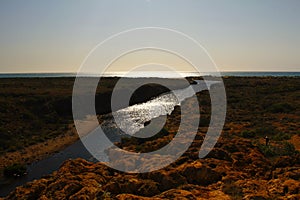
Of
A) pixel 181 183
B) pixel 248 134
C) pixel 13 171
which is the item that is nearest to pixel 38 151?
pixel 13 171

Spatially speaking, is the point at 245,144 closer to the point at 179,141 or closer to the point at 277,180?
the point at 179,141

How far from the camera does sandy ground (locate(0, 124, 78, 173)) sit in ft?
58.3

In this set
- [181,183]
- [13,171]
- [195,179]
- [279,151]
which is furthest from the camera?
[13,171]

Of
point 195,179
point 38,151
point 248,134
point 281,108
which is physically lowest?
point 38,151

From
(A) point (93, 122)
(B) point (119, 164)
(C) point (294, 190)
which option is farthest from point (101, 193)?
(A) point (93, 122)

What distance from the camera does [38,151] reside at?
19812mm

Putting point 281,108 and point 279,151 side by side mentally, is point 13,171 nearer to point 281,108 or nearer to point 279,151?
point 279,151

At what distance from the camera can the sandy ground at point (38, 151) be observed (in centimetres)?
1778

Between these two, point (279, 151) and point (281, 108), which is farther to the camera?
point (281, 108)

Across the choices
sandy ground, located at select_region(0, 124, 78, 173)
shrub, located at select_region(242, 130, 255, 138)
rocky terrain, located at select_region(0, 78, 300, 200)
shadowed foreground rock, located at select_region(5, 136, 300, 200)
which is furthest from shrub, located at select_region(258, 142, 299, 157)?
sandy ground, located at select_region(0, 124, 78, 173)

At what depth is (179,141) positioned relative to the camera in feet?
49.3

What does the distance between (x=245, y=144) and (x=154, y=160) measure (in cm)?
536

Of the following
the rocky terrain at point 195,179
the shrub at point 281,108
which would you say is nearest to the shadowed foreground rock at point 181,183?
the rocky terrain at point 195,179

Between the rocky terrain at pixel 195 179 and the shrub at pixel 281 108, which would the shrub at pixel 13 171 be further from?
the shrub at pixel 281 108
